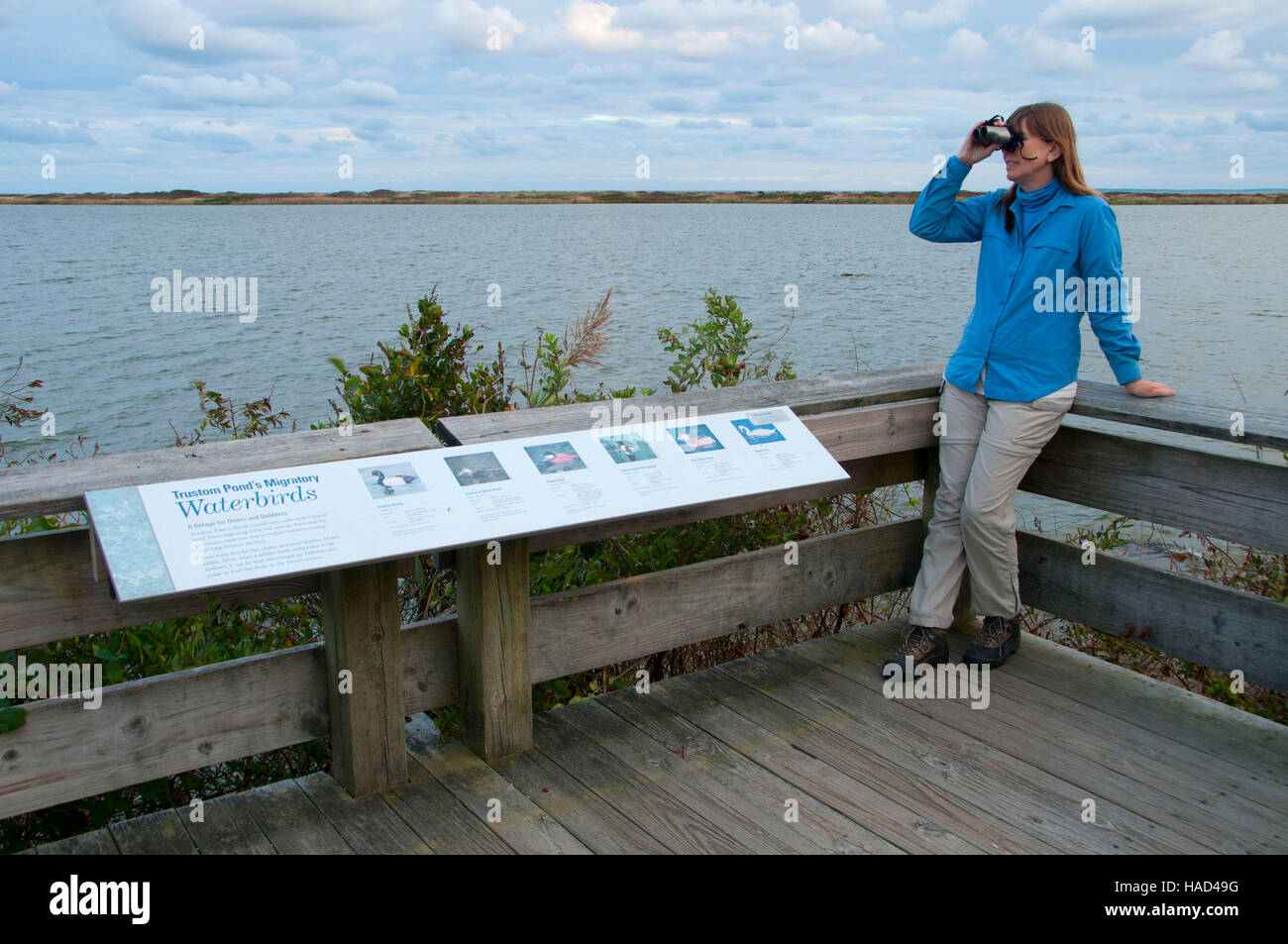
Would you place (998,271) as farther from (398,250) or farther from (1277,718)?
(398,250)

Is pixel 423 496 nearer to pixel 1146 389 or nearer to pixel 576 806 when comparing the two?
pixel 576 806

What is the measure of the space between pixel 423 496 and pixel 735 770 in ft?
4.21

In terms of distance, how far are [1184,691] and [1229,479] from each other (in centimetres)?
84

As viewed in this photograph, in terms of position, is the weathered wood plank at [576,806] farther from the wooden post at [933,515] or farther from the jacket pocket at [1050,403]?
the jacket pocket at [1050,403]

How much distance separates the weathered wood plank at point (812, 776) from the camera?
297 cm

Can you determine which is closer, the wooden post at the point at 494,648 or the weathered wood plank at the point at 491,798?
the weathered wood plank at the point at 491,798

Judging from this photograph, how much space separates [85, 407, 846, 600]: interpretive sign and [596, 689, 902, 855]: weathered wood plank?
2.74ft

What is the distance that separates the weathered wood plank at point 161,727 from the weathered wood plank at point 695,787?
0.88 meters

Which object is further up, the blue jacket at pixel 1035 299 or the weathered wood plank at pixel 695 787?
the blue jacket at pixel 1035 299

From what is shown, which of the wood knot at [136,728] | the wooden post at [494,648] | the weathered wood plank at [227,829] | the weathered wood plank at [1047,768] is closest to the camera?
the wood knot at [136,728]

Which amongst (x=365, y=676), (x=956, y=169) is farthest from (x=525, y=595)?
(x=956, y=169)

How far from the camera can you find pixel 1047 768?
336cm

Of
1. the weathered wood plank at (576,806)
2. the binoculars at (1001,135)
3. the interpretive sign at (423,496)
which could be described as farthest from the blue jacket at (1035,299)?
the weathered wood plank at (576,806)
